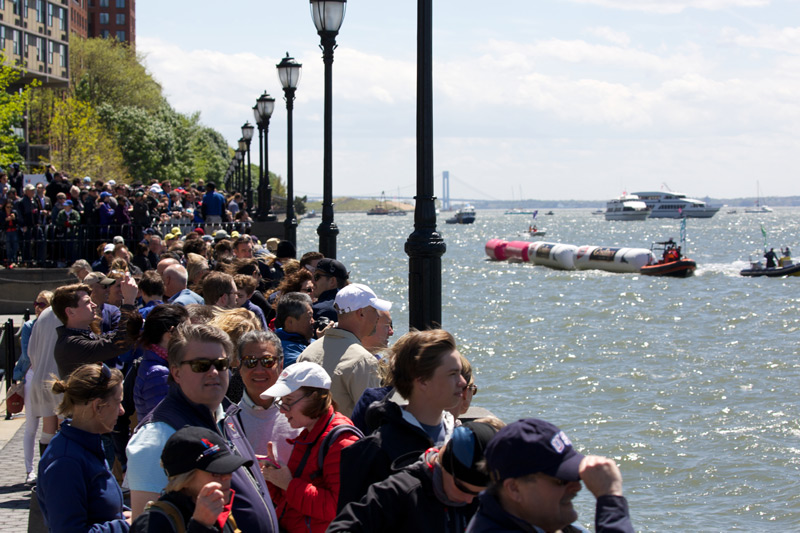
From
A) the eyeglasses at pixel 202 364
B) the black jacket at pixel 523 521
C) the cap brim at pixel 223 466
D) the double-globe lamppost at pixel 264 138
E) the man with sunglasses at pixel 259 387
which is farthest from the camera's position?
the double-globe lamppost at pixel 264 138

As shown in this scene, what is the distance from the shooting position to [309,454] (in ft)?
15.1

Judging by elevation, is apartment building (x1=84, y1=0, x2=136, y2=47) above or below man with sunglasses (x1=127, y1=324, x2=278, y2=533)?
above

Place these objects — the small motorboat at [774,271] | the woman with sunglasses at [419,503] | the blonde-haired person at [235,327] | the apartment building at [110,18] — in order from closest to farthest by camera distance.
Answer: the woman with sunglasses at [419,503], the blonde-haired person at [235,327], the small motorboat at [774,271], the apartment building at [110,18]

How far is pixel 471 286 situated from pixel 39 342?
5994 cm

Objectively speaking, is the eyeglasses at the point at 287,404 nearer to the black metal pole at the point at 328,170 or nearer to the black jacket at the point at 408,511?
the black jacket at the point at 408,511

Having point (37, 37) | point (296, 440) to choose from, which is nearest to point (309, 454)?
point (296, 440)

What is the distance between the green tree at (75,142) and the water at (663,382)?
24.5 metres

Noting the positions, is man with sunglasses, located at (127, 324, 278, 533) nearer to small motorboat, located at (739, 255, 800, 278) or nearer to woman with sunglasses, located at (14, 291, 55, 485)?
woman with sunglasses, located at (14, 291, 55, 485)

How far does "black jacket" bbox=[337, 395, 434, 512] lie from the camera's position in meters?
3.84

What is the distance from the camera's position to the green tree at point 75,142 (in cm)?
6844

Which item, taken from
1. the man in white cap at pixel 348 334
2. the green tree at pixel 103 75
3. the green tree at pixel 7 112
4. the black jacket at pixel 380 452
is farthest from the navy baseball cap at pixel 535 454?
the green tree at pixel 103 75

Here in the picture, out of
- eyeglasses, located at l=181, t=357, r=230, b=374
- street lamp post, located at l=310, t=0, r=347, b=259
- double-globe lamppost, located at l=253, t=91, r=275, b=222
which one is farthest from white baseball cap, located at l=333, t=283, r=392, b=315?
double-globe lamppost, located at l=253, t=91, r=275, b=222

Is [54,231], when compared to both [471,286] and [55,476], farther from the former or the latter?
[471,286]

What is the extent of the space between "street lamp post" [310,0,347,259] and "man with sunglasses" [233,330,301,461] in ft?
29.5
